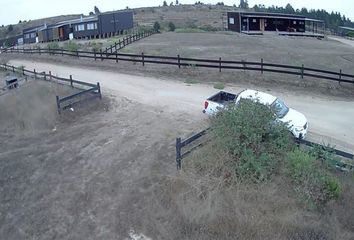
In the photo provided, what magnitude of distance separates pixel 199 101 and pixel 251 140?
7.96 metres

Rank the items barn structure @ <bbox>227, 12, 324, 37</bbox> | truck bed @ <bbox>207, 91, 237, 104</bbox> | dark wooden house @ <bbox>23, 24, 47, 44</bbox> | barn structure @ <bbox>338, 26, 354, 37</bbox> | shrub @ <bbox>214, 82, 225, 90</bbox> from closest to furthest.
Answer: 1. truck bed @ <bbox>207, 91, 237, 104</bbox>
2. shrub @ <bbox>214, 82, 225, 90</bbox>
3. barn structure @ <bbox>227, 12, 324, 37</bbox>
4. dark wooden house @ <bbox>23, 24, 47, 44</bbox>
5. barn structure @ <bbox>338, 26, 354, 37</bbox>

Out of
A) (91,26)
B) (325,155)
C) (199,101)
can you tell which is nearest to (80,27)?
(91,26)

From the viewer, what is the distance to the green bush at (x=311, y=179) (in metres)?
10.5

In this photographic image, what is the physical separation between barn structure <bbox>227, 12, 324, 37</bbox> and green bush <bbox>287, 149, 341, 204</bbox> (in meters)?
54.2

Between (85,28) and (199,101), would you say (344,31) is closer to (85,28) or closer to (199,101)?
(85,28)

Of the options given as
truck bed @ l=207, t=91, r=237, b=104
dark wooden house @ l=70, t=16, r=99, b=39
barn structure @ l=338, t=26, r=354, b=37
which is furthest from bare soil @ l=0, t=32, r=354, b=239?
barn structure @ l=338, t=26, r=354, b=37

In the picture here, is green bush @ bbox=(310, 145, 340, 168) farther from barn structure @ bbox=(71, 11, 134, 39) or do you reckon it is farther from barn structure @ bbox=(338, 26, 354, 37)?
barn structure @ bbox=(338, 26, 354, 37)

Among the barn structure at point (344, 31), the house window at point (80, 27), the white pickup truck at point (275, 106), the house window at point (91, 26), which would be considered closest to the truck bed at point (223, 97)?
the white pickup truck at point (275, 106)

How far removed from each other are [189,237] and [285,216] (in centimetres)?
246

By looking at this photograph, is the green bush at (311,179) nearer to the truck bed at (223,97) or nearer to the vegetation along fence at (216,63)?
the truck bed at (223,97)

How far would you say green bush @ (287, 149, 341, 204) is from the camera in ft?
34.6

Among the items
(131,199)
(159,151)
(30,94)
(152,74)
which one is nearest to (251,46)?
(152,74)

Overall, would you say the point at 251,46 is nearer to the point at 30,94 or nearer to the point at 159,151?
the point at 30,94

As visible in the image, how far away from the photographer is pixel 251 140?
1153 centimetres
